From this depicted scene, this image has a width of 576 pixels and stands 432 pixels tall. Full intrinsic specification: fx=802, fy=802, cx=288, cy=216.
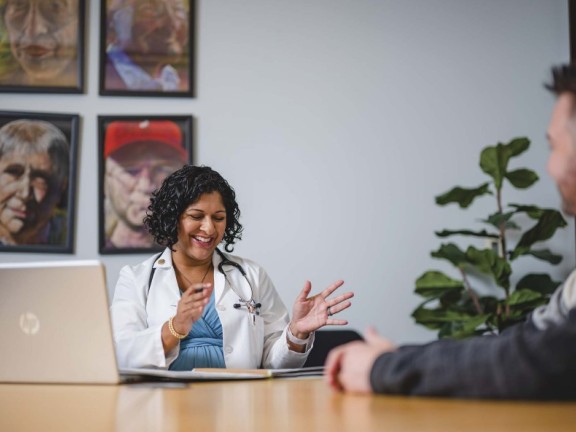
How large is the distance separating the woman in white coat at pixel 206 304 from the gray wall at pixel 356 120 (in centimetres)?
104

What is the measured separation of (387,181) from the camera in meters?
4.14

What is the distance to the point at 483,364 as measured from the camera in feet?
3.71

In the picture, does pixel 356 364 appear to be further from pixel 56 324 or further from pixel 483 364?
pixel 56 324

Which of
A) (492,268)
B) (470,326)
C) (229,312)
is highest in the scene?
(492,268)

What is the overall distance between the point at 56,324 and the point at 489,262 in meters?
2.48

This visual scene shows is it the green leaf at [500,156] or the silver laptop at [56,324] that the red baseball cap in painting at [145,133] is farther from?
the silver laptop at [56,324]

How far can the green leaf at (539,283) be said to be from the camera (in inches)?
150

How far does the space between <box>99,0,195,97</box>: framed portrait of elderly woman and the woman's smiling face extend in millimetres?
1281

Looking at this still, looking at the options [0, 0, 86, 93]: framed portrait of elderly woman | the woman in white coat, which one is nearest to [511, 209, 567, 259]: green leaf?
the woman in white coat

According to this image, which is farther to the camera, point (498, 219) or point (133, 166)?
point (133, 166)

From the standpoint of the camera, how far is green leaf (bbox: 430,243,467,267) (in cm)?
374

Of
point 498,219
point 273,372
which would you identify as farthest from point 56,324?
point 498,219

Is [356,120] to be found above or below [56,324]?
above

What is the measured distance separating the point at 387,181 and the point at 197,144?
39.0 inches
